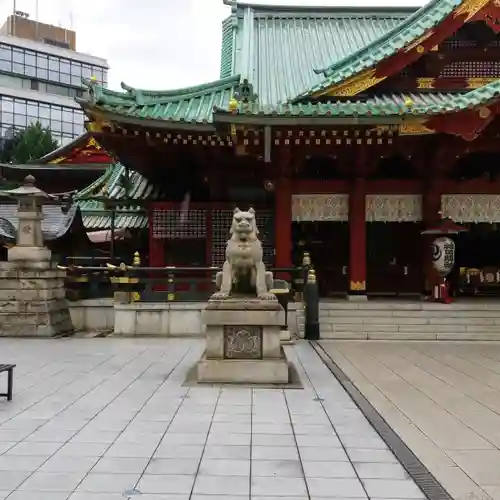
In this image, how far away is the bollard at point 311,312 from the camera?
46.5 ft

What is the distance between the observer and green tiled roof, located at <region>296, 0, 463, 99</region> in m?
16.4

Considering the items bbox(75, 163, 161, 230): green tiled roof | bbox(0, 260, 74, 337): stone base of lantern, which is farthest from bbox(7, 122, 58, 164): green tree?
bbox(0, 260, 74, 337): stone base of lantern

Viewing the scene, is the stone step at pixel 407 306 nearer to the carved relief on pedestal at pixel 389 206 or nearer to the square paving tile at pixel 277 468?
the carved relief on pedestal at pixel 389 206

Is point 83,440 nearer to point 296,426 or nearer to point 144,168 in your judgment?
point 296,426

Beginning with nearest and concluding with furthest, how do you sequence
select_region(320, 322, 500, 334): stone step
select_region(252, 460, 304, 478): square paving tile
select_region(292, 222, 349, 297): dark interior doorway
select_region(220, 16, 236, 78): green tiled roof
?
select_region(252, 460, 304, 478): square paving tile
select_region(320, 322, 500, 334): stone step
select_region(292, 222, 349, 297): dark interior doorway
select_region(220, 16, 236, 78): green tiled roof

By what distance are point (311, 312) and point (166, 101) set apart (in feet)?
24.1

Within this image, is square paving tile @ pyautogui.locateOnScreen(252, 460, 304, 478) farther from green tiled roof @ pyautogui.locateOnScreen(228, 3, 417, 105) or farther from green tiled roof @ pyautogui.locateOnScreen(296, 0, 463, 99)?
green tiled roof @ pyautogui.locateOnScreen(228, 3, 417, 105)

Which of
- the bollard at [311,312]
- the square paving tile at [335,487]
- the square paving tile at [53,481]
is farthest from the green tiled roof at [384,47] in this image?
the square paving tile at [53,481]

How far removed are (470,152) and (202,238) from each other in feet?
26.2

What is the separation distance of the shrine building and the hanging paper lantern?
0.83 meters

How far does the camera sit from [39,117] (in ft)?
189

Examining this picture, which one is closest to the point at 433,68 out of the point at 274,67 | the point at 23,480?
the point at 274,67

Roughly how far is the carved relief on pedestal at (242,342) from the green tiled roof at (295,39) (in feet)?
35.1

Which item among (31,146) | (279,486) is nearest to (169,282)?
(279,486)
